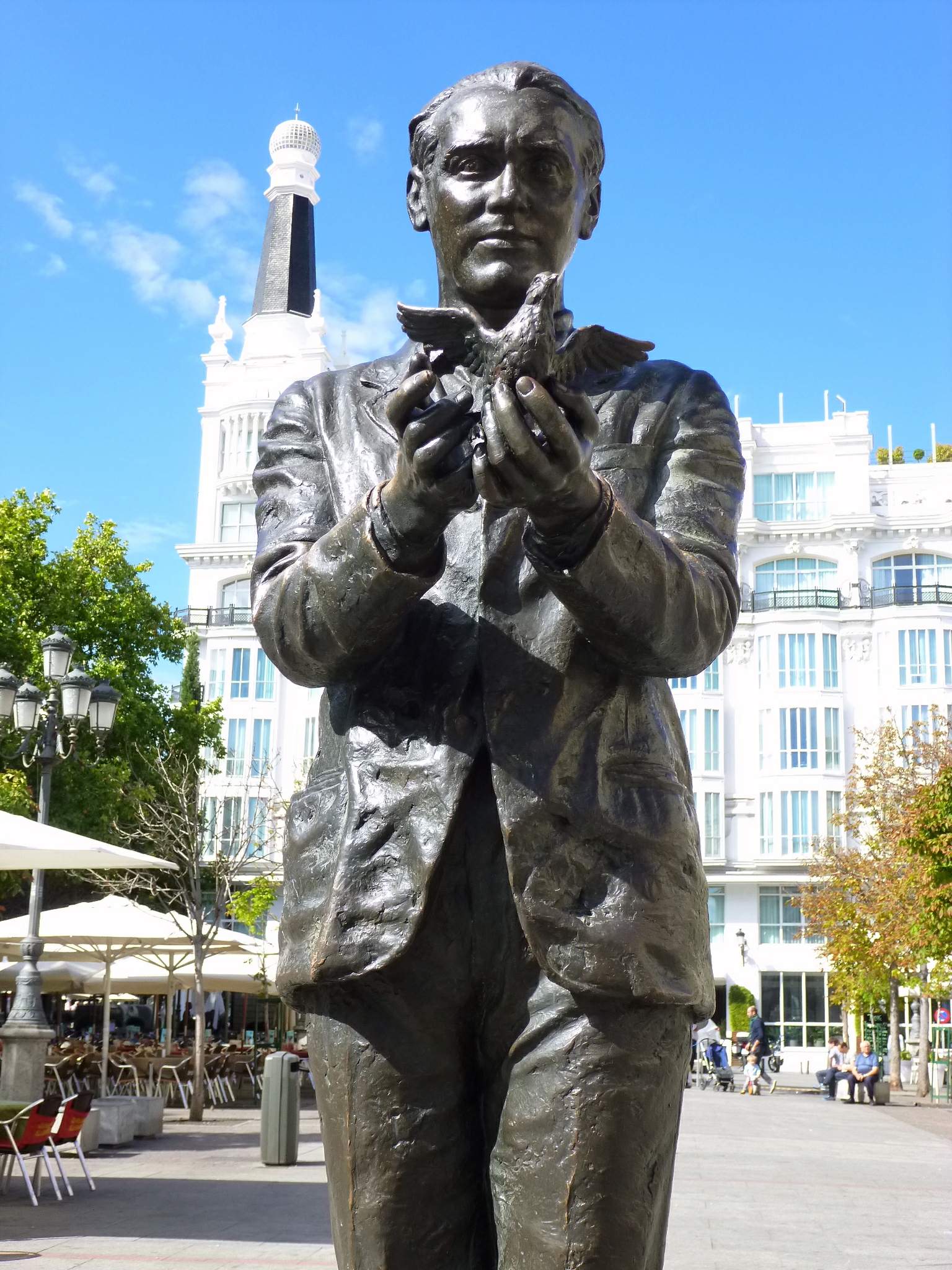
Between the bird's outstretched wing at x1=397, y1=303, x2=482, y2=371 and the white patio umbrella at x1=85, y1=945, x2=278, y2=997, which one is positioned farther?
the white patio umbrella at x1=85, y1=945, x2=278, y2=997

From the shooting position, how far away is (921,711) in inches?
2090

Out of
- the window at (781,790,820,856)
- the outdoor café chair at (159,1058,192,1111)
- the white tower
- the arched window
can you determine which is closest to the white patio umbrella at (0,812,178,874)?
the outdoor café chair at (159,1058,192,1111)

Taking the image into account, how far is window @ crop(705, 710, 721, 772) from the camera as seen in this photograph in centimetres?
5422

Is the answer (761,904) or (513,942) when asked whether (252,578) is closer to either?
(513,942)

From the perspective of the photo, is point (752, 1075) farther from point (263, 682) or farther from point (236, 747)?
point (263, 682)

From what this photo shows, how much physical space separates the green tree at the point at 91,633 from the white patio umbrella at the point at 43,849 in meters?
16.9

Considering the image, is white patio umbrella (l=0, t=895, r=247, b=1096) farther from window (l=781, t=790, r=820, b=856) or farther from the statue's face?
window (l=781, t=790, r=820, b=856)

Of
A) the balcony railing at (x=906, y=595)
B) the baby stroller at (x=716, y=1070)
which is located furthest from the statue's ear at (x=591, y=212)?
the balcony railing at (x=906, y=595)

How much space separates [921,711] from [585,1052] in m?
53.7

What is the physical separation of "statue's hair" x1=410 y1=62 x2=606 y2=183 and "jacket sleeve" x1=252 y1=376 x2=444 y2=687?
0.45 m

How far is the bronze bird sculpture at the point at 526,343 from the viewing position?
1.75 meters

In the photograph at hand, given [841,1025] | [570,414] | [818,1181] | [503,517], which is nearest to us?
[570,414]

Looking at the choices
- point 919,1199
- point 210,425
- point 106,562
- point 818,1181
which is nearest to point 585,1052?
point 919,1199

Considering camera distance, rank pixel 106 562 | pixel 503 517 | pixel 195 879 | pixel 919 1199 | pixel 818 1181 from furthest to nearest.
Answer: pixel 106 562 → pixel 195 879 → pixel 818 1181 → pixel 919 1199 → pixel 503 517
